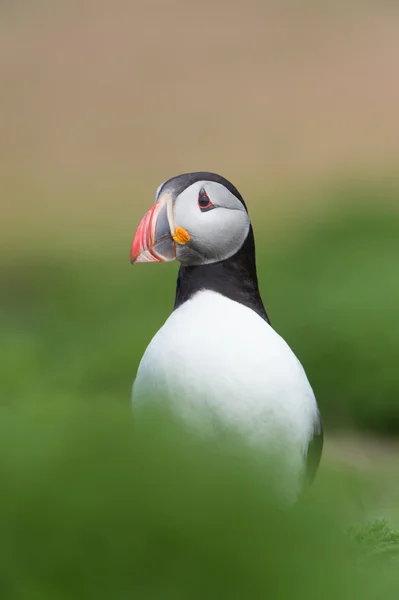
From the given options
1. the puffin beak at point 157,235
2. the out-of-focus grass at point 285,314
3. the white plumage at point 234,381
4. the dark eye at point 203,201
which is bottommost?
the out-of-focus grass at point 285,314

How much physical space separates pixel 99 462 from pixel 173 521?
7 centimetres

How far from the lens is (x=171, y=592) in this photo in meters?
0.86

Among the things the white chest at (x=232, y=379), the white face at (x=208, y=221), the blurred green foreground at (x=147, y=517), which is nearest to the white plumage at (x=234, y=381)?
the white chest at (x=232, y=379)

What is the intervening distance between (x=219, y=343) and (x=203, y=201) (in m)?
0.26

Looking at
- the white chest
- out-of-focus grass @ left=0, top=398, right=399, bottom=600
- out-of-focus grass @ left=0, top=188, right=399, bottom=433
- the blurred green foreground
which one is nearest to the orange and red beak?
the white chest

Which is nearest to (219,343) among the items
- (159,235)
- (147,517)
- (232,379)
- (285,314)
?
(232,379)

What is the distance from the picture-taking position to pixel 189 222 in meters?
2.00

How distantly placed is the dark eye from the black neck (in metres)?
0.11

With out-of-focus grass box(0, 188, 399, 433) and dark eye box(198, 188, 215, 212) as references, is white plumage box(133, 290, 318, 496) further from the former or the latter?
out-of-focus grass box(0, 188, 399, 433)

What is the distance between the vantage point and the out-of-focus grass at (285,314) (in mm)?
3105

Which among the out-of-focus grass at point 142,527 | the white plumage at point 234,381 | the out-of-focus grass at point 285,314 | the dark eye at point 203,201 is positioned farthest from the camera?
the out-of-focus grass at point 285,314

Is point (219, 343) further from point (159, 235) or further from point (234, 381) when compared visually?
point (159, 235)

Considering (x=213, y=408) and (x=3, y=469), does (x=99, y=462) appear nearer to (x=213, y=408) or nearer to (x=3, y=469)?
(x=3, y=469)

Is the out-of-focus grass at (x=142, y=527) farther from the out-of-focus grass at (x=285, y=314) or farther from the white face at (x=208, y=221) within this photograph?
the out-of-focus grass at (x=285, y=314)
